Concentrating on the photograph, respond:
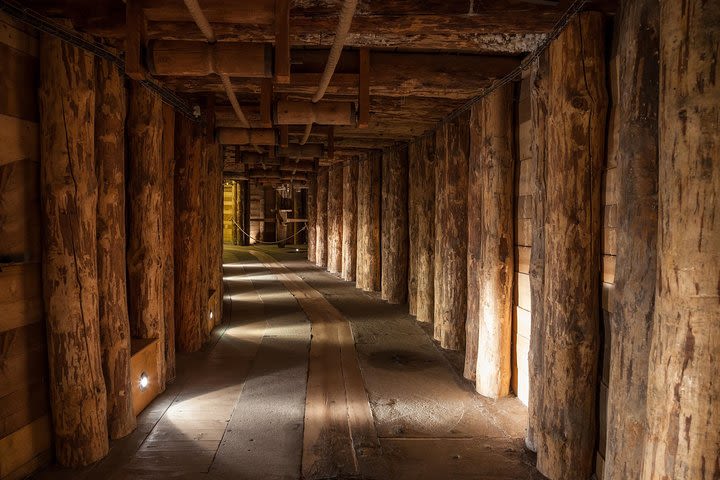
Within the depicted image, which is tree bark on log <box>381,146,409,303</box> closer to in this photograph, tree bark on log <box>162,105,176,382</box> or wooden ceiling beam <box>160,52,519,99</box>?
wooden ceiling beam <box>160,52,519,99</box>

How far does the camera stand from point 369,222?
982cm

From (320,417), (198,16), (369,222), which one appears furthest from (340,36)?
(369,222)

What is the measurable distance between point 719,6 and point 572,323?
1.76 metres

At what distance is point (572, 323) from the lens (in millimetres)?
2893

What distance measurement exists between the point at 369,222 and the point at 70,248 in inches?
279

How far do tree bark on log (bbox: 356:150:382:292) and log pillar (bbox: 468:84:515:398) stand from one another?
5.27m

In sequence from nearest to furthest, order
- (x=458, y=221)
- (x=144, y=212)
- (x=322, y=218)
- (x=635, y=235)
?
(x=635, y=235)
(x=144, y=212)
(x=458, y=221)
(x=322, y=218)

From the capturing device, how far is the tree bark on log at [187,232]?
17.9 feet

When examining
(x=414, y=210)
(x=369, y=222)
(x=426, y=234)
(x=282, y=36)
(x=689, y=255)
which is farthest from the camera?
(x=369, y=222)

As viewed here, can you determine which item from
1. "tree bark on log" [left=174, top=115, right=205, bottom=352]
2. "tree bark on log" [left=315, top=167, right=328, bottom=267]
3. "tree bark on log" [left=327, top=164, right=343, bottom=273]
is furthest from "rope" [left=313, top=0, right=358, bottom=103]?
"tree bark on log" [left=315, top=167, right=328, bottom=267]

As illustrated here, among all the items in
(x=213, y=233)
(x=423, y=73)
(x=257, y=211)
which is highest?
(x=423, y=73)

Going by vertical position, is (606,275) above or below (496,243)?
below

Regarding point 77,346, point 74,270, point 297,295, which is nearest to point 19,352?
point 77,346

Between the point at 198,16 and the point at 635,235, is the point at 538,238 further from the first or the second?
the point at 198,16
